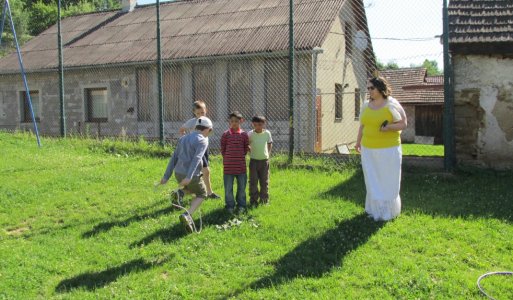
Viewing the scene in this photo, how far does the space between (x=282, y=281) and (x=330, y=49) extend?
11.6 metres

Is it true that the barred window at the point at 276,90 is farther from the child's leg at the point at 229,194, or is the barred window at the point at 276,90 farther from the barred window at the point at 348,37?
the child's leg at the point at 229,194

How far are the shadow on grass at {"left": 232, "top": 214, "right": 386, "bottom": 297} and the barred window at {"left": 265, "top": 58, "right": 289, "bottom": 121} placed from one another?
25.3 ft

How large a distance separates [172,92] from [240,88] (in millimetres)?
2346

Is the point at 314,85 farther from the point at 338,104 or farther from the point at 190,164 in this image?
the point at 190,164

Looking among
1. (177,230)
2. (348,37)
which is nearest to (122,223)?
(177,230)

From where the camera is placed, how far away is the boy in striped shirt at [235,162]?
6.53 metres

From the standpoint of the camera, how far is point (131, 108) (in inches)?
628

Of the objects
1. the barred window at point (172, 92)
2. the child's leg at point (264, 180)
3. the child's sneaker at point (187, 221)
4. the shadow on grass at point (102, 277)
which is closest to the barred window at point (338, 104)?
the barred window at point (172, 92)

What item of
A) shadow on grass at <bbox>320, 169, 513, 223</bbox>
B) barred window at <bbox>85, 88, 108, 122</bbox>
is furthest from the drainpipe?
barred window at <bbox>85, 88, 108, 122</bbox>

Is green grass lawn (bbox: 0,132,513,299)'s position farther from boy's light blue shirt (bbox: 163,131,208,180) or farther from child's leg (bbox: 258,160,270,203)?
boy's light blue shirt (bbox: 163,131,208,180)

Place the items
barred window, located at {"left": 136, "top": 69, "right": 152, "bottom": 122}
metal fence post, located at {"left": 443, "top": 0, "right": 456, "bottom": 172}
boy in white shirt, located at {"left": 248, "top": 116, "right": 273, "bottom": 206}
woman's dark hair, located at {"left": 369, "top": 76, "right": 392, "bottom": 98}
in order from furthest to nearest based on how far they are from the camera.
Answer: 1. barred window, located at {"left": 136, "top": 69, "right": 152, "bottom": 122}
2. metal fence post, located at {"left": 443, "top": 0, "right": 456, "bottom": 172}
3. boy in white shirt, located at {"left": 248, "top": 116, "right": 273, "bottom": 206}
4. woman's dark hair, located at {"left": 369, "top": 76, "right": 392, "bottom": 98}

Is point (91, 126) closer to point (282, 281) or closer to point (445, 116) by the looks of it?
point (445, 116)

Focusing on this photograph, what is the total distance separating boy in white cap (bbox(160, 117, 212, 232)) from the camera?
5652mm

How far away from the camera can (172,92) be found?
15211mm
